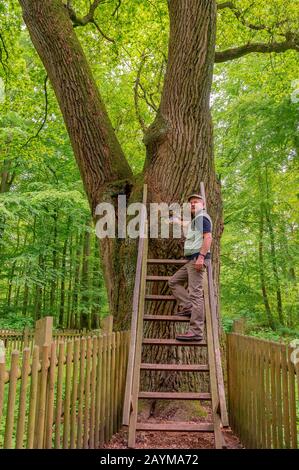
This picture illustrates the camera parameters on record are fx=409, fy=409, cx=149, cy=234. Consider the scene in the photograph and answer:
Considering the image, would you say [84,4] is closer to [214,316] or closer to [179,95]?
[179,95]

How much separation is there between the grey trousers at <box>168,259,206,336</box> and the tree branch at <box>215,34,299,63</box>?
5583mm

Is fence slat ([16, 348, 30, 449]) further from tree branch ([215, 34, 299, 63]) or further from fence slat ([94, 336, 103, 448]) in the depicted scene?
tree branch ([215, 34, 299, 63])

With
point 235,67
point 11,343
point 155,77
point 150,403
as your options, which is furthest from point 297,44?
point 11,343

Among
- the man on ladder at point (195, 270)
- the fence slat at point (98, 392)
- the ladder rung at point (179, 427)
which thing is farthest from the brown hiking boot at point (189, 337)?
the ladder rung at point (179, 427)

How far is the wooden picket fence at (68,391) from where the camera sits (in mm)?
2984

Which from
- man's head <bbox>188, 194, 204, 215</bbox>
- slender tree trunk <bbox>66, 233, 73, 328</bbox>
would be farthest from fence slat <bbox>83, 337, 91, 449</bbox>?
slender tree trunk <bbox>66, 233, 73, 328</bbox>

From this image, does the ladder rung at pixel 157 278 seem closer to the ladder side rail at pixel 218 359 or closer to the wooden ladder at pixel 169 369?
the wooden ladder at pixel 169 369

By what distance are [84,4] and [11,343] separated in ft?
33.8

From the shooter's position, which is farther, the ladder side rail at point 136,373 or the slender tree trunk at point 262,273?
the slender tree trunk at point 262,273

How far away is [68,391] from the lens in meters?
3.95

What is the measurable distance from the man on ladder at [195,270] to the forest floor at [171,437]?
103cm

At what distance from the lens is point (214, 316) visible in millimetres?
4785

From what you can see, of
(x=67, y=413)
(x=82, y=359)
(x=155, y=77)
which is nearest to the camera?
(x=67, y=413)

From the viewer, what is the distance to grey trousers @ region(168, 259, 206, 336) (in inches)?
192
